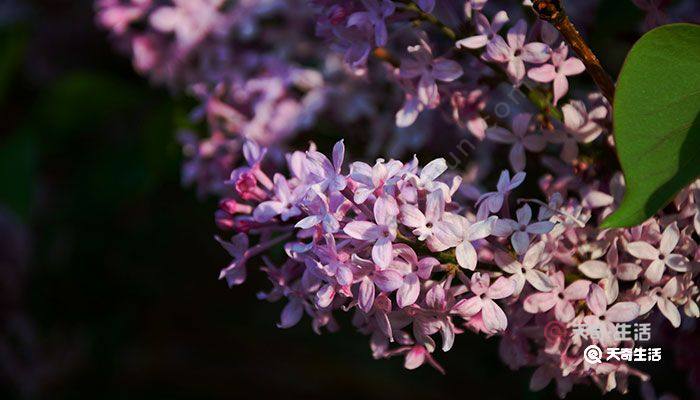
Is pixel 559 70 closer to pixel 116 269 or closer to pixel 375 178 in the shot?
pixel 375 178

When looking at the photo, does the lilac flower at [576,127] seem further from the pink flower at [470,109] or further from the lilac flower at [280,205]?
the lilac flower at [280,205]

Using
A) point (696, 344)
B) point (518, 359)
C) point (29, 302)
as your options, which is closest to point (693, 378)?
point (696, 344)

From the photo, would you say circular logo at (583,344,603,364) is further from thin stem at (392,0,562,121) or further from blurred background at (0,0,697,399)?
blurred background at (0,0,697,399)

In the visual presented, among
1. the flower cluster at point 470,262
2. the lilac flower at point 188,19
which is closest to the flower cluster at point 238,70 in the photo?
the lilac flower at point 188,19

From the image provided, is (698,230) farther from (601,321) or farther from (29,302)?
(29,302)

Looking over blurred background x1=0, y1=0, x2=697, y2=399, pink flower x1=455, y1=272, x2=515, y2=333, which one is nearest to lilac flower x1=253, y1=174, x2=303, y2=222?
pink flower x1=455, y1=272, x2=515, y2=333

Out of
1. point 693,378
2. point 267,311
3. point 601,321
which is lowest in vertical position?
point 267,311
